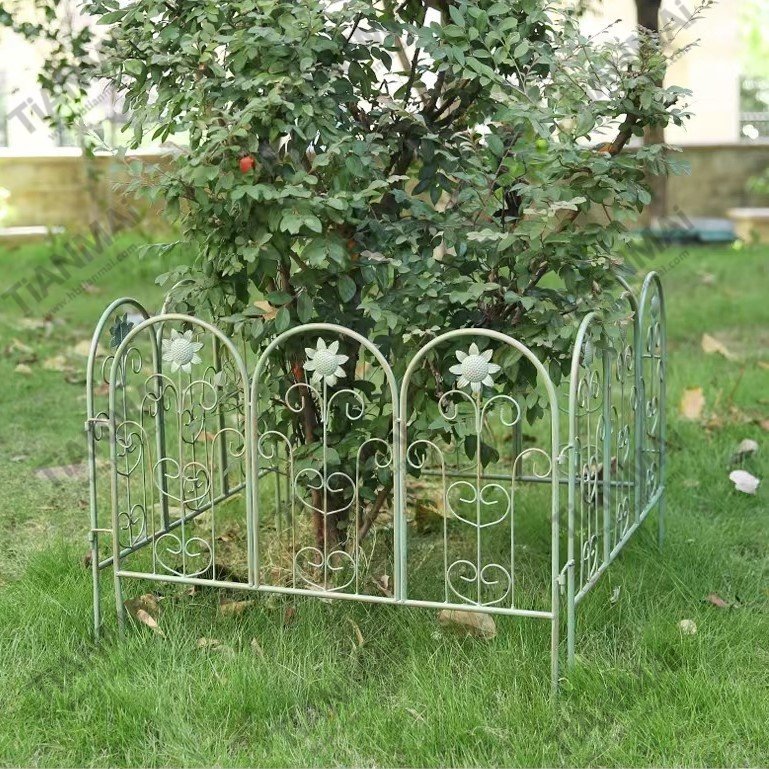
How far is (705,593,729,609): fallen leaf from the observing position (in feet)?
11.0

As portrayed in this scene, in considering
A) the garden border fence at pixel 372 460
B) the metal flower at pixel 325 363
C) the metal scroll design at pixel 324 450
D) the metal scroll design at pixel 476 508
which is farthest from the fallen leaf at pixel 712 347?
the metal flower at pixel 325 363

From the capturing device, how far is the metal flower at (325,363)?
2934mm

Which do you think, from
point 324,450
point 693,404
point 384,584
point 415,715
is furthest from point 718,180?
point 415,715

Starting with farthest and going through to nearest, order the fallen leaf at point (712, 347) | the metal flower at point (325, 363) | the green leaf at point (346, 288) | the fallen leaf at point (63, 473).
A: the fallen leaf at point (712, 347)
the fallen leaf at point (63, 473)
the green leaf at point (346, 288)
the metal flower at point (325, 363)

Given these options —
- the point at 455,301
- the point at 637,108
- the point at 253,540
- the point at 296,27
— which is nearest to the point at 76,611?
the point at 253,540

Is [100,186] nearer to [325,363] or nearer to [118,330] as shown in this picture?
[118,330]

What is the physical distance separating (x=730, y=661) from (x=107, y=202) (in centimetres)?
1073

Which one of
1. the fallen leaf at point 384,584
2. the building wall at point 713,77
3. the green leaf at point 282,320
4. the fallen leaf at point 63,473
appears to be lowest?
the fallen leaf at point 63,473

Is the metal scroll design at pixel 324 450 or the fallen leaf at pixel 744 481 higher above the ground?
the metal scroll design at pixel 324 450

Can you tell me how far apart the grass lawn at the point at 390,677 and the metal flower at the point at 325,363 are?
0.71 metres

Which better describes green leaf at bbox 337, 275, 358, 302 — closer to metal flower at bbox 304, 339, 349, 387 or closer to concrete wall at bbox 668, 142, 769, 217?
metal flower at bbox 304, 339, 349, 387

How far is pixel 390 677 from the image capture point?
2973 millimetres

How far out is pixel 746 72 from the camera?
20.0 m

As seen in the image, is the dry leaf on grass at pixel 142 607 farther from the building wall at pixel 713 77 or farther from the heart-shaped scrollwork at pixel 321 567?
the building wall at pixel 713 77
